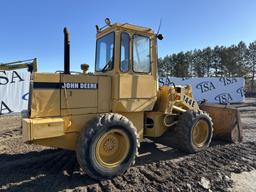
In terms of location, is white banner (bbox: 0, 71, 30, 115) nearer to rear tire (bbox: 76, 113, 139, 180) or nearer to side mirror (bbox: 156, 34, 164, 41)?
side mirror (bbox: 156, 34, 164, 41)

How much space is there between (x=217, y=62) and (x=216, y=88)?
30.3m

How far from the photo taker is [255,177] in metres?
6.01

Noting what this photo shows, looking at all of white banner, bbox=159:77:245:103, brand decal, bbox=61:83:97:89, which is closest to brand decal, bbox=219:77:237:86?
white banner, bbox=159:77:245:103

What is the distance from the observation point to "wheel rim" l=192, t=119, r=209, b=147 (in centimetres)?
771

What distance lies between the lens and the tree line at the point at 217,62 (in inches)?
1970

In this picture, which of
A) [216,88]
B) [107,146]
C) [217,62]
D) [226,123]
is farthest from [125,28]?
[217,62]

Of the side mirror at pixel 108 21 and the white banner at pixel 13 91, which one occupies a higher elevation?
the side mirror at pixel 108 21

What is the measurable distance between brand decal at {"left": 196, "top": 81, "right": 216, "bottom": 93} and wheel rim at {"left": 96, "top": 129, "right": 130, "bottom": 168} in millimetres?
18348

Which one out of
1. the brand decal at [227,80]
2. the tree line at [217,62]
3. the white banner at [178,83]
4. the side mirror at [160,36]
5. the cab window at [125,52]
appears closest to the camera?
the cab window at [125,52]

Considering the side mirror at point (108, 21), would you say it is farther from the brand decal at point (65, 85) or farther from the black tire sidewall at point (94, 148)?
the black tire sidewall at point (94, 148)

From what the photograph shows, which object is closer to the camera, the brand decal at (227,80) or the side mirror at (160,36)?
the side mirror at (160,36)

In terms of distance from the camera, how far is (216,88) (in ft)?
79.3

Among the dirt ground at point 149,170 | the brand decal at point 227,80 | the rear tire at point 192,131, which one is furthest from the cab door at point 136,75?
the brand decal at point 227,80

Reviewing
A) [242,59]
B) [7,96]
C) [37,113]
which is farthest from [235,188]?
[242,59]
